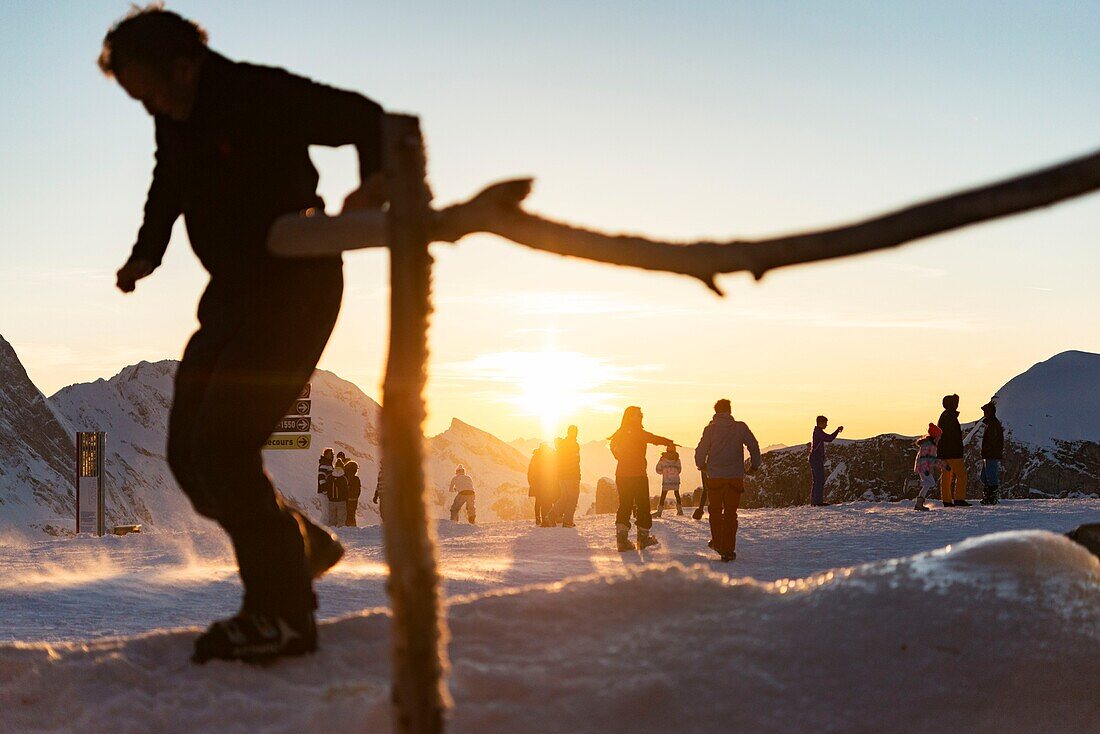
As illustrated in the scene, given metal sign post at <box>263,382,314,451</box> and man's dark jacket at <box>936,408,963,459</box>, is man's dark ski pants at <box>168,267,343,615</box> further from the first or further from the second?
metal sign post at <box>263,382,314,451</box>

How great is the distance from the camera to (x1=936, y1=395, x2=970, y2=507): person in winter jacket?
18.3 metres

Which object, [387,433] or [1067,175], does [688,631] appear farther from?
[1067,175]

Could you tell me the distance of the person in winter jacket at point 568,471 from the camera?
19438mm

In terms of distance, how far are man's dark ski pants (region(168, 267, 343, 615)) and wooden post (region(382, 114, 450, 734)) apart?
42.4 inches

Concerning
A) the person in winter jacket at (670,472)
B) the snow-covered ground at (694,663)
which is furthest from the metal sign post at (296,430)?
the snow-covered ground at (694,663)

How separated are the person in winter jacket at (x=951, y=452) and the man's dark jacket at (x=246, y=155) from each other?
17267 mm

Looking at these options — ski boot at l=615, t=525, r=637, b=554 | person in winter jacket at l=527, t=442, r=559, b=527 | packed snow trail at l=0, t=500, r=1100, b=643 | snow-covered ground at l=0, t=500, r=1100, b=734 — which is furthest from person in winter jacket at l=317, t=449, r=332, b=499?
snow-covered ground at l=0, t=500, r=1100, b=734

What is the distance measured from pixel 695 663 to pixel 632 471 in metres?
10.6

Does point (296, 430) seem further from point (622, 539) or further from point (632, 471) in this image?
point (632, 471)

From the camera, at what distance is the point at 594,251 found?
1.97m

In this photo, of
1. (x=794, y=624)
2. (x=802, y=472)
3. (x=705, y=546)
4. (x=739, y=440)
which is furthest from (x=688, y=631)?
(x=802, y=472)

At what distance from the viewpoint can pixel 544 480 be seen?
21.1 m

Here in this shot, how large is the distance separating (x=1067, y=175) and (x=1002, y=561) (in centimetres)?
187

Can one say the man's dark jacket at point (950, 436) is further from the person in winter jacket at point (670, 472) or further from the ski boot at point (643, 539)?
the ski boot at point (643, 539)
